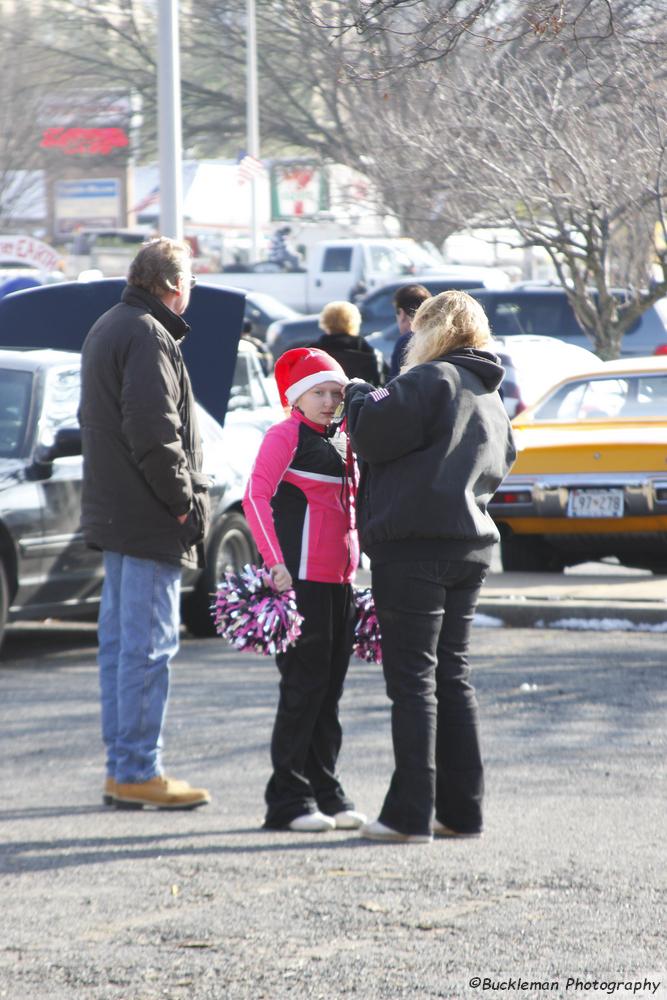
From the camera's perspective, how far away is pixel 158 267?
5777mm

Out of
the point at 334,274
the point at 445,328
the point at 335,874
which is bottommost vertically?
the point at 335,874

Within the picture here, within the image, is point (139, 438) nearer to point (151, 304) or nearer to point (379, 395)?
point (151, 304)

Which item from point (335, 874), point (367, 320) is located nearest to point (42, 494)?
point (335, 874)

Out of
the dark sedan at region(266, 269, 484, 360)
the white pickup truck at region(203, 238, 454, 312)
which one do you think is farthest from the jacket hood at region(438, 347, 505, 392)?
the white pickup truck at region(203, 238, 454, 312)

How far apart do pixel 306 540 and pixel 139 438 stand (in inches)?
26.8

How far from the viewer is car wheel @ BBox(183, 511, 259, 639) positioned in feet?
31.9

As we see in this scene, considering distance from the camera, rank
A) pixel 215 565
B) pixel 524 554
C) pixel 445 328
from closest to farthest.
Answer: pixel 445 328
pixel 215 565
pixel 524 554

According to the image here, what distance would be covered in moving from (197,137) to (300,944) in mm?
37877

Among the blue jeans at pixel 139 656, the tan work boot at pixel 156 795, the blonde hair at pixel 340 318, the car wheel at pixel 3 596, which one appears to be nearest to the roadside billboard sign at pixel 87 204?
the blonde hair at pixel 340 318

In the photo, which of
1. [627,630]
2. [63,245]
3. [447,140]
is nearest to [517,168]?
[447,140]

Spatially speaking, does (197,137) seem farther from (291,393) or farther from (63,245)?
(291,393)

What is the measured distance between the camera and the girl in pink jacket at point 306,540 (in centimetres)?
550

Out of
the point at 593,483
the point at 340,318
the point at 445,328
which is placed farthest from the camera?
the point at 340,318

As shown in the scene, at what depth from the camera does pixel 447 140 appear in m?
16.3
